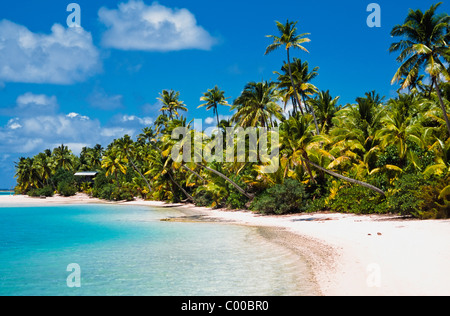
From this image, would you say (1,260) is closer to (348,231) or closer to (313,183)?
(348,231)

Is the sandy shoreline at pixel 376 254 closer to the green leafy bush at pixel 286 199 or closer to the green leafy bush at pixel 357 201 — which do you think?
the green leafy bush at pixel 357 201

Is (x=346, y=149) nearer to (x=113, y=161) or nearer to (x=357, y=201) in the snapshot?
(x=357, y=201)

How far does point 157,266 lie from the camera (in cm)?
1032

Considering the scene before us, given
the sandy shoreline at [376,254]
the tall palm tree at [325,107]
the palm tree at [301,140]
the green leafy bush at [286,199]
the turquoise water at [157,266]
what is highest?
the tall palm tree at [325,107]

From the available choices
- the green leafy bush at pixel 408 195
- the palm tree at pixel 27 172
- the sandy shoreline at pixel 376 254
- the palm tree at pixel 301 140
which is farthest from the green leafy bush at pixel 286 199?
the palm tree at pixel 27 172

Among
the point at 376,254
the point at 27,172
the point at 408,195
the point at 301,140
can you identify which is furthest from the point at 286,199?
the point at 27,172

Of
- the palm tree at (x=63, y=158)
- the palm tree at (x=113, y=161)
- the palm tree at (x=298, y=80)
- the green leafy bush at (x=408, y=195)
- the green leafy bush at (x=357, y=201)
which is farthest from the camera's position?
the palm tree at (x=63, y=158)

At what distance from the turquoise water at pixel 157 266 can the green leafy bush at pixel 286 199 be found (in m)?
8.17

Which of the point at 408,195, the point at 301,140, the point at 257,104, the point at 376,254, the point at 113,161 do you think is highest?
the point at 257,104

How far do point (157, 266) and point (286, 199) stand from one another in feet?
52.1

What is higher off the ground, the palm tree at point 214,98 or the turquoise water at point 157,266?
the palm tree at point 214,98

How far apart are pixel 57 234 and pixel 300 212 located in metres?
15.6

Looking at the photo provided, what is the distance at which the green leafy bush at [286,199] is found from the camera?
80.7 ft

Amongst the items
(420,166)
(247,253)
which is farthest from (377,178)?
(247,253)
